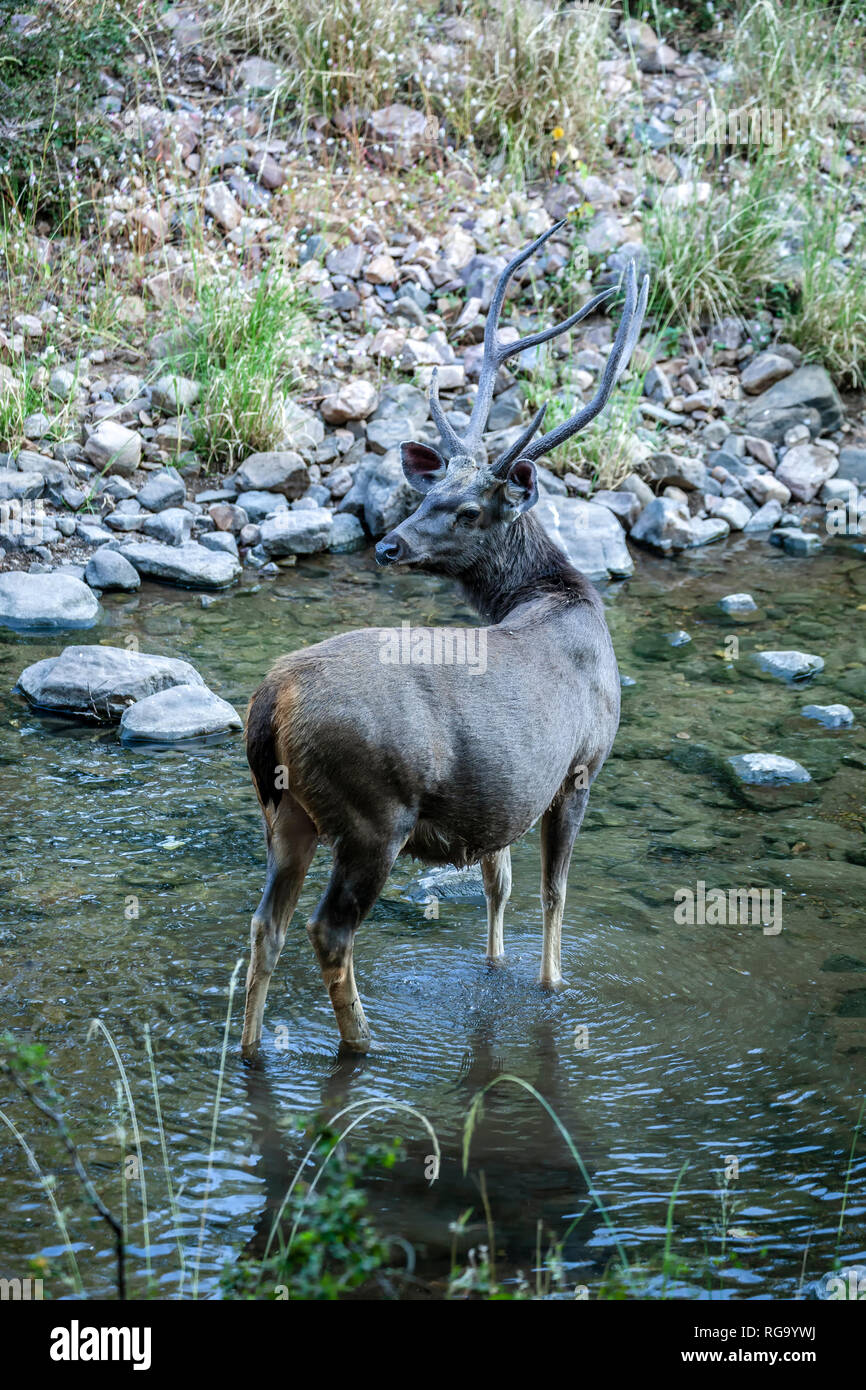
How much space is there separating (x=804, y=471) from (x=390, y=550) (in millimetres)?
6671

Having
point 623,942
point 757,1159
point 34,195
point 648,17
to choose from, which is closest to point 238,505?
point 34,195

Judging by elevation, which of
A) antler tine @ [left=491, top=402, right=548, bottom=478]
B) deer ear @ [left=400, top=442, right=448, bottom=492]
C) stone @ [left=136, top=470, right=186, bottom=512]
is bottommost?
stone @ [left=136, top=470, right=186, bottom=512]

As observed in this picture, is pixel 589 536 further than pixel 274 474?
No

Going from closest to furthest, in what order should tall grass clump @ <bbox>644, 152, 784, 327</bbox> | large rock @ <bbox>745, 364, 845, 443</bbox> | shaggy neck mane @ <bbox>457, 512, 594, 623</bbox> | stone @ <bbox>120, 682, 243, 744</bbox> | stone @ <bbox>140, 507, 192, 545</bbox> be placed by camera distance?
1. shaggy neck mane @ <bbox>457, 512, 594, 623</bbox>
2. stone @ <bbox>120, 682, 243, 744</bbox>
3. stone @ <bbox>140, 507, 192, 545</bbox>
4. large rock @ <bbox>745, 364, 845, 443</bbox>
5. tall grass clump @ <bbox>644, 152, 784, 327</bbox>

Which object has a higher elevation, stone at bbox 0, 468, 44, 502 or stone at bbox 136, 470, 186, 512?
stone at bbox 0, 468, 44, 502

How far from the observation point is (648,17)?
15344 mm

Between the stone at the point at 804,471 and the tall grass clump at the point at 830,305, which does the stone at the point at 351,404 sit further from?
the tall grass clump at the point at 830,305

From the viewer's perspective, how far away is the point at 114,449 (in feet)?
32.0

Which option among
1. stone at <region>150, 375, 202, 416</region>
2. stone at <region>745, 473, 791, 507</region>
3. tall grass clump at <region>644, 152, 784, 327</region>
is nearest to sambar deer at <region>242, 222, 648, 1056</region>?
stone at <region>150, 375, 202, 416</region>

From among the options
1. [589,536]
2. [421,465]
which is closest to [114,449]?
[589,536]

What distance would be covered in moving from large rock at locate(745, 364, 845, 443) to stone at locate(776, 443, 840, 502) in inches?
12.1

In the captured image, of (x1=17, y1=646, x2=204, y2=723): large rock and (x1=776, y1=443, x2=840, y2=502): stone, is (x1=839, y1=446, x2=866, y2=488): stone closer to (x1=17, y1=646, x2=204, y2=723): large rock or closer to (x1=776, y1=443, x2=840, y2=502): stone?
(x1=776, y1=443, x2=840, y2=502): stone

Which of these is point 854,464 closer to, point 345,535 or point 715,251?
point 715,251

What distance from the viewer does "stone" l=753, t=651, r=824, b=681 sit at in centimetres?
800
